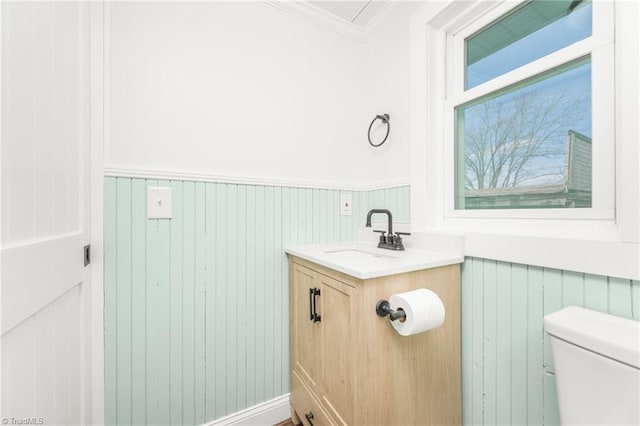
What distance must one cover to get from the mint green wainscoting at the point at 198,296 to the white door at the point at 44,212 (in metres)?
0.12

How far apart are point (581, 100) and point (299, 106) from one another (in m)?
1.19

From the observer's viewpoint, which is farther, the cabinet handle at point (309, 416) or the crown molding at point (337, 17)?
the crown molding at point (337, 17)

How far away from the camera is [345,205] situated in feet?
5.22

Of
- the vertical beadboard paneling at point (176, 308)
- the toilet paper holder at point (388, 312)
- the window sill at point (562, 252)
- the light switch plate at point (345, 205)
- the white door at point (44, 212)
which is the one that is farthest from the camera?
the light switch plate at point (345, 205)

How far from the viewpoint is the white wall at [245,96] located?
42.6 inches

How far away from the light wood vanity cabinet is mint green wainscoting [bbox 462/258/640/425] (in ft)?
0.21

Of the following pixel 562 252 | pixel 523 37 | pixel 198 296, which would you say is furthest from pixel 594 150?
pixel 198 296

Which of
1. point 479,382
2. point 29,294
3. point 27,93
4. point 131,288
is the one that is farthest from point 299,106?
point 479,382

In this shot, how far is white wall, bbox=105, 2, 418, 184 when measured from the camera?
42.6 inches

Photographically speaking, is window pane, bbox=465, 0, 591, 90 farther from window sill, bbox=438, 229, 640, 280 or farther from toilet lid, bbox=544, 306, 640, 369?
toilet lid, bbox=544, 306, 640, 369

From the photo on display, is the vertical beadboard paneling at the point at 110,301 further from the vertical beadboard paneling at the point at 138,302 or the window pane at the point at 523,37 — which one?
the window pane at the point at 523,37

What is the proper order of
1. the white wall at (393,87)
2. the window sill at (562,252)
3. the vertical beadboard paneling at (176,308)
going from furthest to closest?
the white wall at (393,87) → the vertical beadboard paneling at (176,308) → the window sill at (562,252)

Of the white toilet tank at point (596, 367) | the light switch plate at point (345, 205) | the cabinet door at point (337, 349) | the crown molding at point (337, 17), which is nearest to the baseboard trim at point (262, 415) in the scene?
the cabinet door at point (337, 349)

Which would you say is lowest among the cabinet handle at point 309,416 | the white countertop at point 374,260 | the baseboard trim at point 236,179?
the cabinet handle at point 309,416
